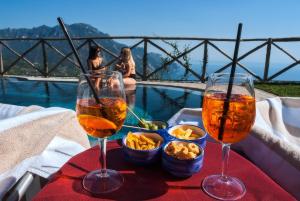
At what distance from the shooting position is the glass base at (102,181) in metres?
1.02

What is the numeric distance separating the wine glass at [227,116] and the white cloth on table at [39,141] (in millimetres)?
796

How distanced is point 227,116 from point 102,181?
0.49m

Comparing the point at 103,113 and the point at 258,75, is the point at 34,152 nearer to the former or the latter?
the point at 103,113

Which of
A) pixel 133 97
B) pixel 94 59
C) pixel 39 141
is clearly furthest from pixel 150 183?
pixel 94 59

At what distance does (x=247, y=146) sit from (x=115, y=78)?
101 cm

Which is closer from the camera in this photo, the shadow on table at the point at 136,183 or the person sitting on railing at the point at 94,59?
the shadow on table at the point at 136,183

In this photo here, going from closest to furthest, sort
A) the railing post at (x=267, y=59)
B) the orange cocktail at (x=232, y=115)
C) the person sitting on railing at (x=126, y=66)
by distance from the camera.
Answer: the orange cocktail at (x=232, y=115)
the person sitting on railing at (x=126, y=66)
the railing post at (x=267, y=59)

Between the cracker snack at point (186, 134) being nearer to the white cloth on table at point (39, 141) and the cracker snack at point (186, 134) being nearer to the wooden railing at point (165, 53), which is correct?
the white cloth on table at point (39, 141)

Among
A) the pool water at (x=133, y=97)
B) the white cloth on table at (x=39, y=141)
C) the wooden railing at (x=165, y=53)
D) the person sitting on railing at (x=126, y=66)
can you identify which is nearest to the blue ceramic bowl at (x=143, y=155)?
the white cloth on table at (x=39, y=141)

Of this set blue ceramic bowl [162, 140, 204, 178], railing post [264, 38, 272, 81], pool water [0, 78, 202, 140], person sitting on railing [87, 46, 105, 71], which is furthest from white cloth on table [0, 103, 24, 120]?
railing post [264, 38, 272, 81]

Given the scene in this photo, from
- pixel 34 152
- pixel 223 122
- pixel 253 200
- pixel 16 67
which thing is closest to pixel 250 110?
pixel 223 122

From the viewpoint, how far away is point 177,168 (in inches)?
41.6

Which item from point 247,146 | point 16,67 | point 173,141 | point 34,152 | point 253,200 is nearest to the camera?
point 253,200

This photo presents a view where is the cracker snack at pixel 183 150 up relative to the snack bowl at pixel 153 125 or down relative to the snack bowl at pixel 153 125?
down
